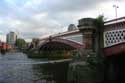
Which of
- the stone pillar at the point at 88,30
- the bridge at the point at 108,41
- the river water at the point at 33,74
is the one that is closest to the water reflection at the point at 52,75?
the river water at the point at 33,74

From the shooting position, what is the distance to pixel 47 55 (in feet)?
232

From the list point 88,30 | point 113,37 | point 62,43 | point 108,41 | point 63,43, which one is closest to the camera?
point 113,37

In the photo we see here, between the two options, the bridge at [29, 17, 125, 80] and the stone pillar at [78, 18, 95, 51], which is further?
the stone pillar at [78, 18, 95, 51]

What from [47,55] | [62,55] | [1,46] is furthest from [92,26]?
[1,46]

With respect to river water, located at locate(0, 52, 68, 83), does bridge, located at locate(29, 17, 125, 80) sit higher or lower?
higher

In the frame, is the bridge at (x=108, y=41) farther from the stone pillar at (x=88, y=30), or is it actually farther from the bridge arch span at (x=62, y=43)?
the bridge arch span at (x=62, y=43)

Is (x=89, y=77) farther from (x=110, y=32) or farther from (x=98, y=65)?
(x=110, y=32)

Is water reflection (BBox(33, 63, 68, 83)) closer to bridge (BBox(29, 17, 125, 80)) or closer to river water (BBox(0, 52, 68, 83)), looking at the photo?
river water (BBox(0, 52, 68, 83))

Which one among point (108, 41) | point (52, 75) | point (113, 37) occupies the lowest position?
point (52, 75)

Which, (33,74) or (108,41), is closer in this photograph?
(108,41)

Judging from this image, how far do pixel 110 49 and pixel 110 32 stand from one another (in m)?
1.56

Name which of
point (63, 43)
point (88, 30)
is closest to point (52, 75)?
point (63, 43)

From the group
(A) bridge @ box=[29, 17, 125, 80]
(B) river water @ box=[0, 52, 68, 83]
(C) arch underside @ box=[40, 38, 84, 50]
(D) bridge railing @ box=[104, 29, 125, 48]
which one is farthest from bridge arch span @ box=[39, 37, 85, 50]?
(B) river water @ box=[0, 52, 68, 83]

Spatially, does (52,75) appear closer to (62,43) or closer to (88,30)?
(62,43)
